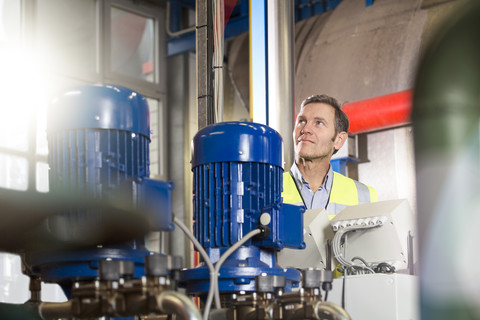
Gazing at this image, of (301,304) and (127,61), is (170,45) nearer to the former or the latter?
(127,61)

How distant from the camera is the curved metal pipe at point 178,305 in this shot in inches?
47.1

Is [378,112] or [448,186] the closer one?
[448,186]

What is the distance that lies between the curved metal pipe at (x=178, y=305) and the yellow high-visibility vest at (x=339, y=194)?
5.14 feet

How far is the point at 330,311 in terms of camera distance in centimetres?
141

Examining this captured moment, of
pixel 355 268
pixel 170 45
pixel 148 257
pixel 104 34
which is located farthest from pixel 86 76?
pixel 148 257

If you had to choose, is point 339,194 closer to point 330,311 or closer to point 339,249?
point 339,249

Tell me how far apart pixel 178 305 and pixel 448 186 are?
637 millimetres

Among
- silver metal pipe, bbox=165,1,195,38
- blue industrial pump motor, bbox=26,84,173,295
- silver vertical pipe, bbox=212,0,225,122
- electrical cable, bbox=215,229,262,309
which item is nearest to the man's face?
silver vertical pipe, bbox=212,0,225,122

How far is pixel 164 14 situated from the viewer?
288 inches

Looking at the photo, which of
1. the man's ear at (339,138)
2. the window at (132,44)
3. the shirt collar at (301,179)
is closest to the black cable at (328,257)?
the shirt collar at (301,179)

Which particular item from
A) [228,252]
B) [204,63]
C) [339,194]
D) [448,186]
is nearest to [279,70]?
[204,63]

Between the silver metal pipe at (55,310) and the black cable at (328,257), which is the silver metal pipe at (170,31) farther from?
the silver metal pipe at (55,310)

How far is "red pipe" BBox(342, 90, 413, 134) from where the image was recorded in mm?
4367

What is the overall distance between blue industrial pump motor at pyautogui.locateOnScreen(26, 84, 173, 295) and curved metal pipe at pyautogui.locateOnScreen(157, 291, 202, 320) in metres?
0.16
